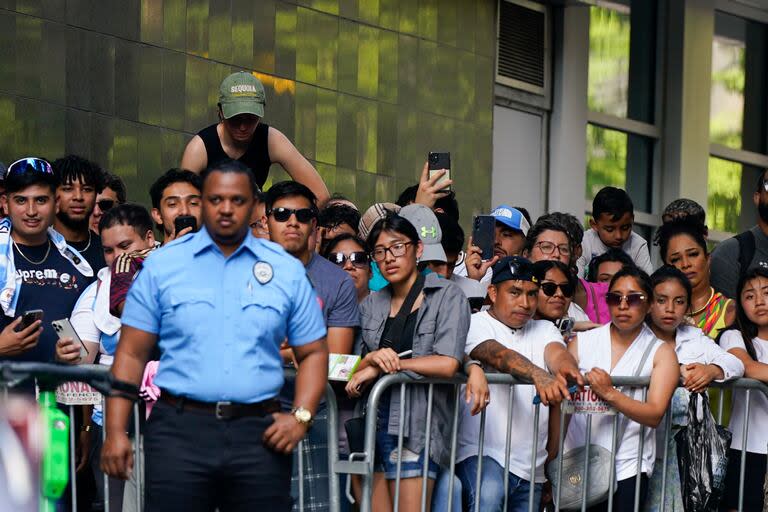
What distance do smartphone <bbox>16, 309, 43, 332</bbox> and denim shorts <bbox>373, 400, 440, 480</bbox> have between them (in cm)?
184

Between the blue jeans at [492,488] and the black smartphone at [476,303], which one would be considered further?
the black smartphone at [476,303]

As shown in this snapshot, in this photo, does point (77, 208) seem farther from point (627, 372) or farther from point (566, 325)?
point (627, 372)

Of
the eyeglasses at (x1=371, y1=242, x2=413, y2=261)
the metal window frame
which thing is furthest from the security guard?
the metal window frame

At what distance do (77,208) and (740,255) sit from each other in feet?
14.5

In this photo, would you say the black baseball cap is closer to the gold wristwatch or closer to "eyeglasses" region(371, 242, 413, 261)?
"eyeglasses" region(371, 242, 413, 261)

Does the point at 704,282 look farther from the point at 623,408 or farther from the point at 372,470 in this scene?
the point at 372,470

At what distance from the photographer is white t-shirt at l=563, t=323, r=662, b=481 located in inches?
332

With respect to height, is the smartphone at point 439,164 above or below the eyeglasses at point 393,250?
above

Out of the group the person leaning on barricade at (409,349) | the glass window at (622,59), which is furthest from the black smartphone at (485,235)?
the glass window at (622,59)

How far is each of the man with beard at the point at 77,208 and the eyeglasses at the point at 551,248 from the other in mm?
2827

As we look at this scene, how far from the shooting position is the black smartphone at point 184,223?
822 cm

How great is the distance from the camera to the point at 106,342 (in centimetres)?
830

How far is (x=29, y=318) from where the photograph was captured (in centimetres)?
800

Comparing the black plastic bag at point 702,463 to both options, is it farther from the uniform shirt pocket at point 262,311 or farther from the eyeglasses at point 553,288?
the uniform shirt pocket at point 262,311
